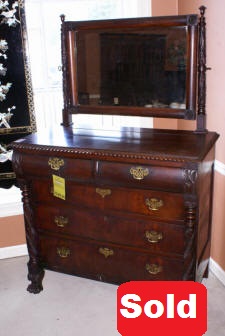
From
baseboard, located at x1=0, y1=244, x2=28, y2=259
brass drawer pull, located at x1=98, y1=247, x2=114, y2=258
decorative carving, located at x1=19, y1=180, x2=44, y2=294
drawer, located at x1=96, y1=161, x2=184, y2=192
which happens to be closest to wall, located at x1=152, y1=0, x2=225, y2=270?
drawer, located at x1=96, y1=161, x2=184, y2=192

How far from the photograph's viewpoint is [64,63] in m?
2.61

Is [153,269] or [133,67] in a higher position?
[133,67]

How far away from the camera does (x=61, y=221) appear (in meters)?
2.53

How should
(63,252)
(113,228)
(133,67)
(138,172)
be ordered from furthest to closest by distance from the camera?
1. (63,252)
2. (133,67)
3. (113,228)
4. (138,172)

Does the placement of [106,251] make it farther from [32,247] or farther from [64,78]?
[64,78]

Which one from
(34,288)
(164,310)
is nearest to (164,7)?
(164,310)

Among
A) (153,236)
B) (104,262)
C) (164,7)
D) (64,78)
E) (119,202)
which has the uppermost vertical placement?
(164,7)

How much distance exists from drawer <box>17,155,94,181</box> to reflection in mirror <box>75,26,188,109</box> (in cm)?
54

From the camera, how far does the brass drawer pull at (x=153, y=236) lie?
2287 mm

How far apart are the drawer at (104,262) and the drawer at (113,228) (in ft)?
0.21

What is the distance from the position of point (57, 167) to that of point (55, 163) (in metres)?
0.03

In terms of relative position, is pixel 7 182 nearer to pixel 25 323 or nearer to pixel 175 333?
pixel 25 323

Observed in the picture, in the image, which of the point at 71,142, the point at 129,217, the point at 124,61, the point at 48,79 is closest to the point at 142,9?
the point at 124,61

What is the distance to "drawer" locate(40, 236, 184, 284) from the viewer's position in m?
2.36
